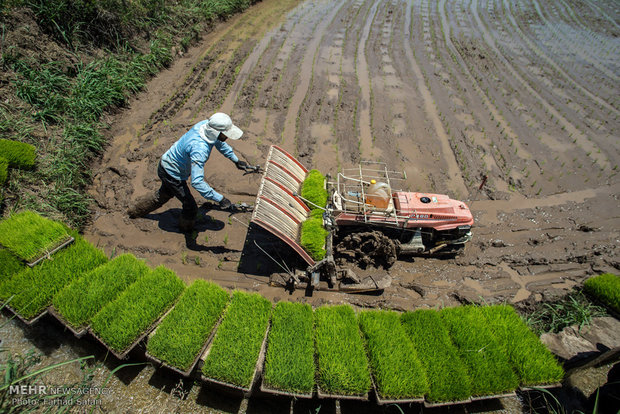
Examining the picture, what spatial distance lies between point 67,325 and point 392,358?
442 centimetres

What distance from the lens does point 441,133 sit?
9477 mm

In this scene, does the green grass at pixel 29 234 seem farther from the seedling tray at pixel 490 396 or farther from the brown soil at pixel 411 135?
the seedling tray at pixel 490 396

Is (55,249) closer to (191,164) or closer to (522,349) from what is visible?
(191,164)

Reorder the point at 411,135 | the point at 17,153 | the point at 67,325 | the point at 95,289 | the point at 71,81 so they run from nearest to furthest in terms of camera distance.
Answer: the point at 67,325 < the point at 95,289 < the point at 17,153 < the point at 71,81 < the point at 411,135

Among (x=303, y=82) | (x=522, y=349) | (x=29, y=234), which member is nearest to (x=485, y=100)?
(x=303, y=82)

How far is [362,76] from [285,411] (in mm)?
10346

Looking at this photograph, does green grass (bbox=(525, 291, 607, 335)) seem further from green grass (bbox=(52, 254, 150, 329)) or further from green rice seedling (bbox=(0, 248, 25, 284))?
green rice seedling (bbox=(0, 248, 25, 284))

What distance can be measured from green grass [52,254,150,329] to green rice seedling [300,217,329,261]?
260 cm

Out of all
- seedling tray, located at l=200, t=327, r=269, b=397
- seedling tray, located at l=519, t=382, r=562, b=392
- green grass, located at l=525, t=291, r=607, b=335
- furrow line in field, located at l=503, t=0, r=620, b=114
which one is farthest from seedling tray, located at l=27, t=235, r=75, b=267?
furrow line in field, located at l=503, t=0, r=620, b=114

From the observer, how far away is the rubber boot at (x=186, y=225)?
6411 millimetres

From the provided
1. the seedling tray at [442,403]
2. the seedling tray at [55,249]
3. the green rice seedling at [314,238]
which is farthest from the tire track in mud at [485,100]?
the seedling tray at [55,249]

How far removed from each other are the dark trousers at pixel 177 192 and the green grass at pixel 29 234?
1660 mm

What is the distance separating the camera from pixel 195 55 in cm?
1177

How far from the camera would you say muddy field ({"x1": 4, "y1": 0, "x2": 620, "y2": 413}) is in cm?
602
